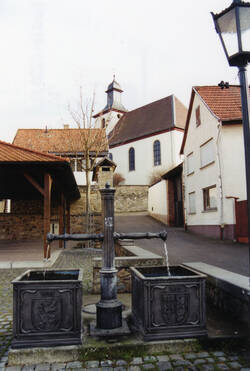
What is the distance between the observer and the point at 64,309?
2.88 meters

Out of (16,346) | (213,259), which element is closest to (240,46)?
(16,346)

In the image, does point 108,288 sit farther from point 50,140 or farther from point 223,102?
point 50,140

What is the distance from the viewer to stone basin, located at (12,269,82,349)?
2.82m

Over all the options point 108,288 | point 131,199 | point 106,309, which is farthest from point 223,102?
point 131,199

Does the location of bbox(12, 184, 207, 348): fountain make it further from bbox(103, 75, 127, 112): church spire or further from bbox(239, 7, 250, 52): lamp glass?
bbox(103, 75, 127, 112): church spire

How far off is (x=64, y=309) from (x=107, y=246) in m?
0.72

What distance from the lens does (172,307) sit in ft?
9.76

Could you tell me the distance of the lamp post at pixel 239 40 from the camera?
3.06 metres

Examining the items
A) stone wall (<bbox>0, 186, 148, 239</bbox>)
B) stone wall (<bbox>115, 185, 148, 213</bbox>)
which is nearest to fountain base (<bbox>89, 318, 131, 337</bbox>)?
stone wall (<bbox>0, 186, 148, 239</bbox>)

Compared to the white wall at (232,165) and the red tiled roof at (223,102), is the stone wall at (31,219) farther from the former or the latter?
the red tiled roof at (223,102)

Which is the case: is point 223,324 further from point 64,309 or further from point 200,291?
point 64,309

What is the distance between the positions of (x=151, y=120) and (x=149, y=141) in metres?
3.18

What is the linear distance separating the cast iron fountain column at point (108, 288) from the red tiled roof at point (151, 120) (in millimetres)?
31972

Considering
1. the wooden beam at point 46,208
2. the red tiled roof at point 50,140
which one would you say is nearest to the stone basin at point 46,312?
the wooden beam at point 46,208
